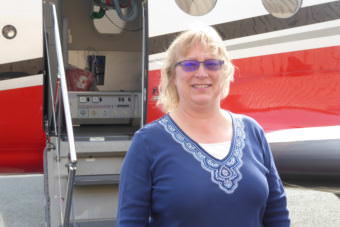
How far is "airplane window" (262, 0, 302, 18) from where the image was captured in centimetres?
446

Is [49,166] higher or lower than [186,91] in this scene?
lower

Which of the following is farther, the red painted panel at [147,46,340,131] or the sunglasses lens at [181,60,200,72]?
the red painted panel at [147,46,340,131]

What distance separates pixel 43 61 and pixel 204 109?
10.0 ft

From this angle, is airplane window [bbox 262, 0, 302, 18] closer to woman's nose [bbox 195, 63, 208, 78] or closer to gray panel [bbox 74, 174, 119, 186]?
gray panel [bbox 74, 174, 119, 186]

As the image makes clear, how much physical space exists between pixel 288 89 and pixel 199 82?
2.81 m

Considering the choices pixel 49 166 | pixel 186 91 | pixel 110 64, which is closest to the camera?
pixel 186 91

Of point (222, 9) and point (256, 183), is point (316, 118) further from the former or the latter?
point (256, 183)

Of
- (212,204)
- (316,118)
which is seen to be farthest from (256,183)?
(316,118)

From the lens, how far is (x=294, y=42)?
4.48 metres

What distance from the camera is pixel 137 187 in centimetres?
174

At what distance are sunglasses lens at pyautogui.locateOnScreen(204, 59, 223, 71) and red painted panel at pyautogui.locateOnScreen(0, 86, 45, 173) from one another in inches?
122

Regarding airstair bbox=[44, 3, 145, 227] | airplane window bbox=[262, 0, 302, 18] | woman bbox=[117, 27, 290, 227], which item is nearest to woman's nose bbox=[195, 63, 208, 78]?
woman bbox=[117, 27, 290, 227]

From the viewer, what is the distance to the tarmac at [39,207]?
6621mm

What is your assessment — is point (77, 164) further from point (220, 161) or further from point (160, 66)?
point (220, 161)
